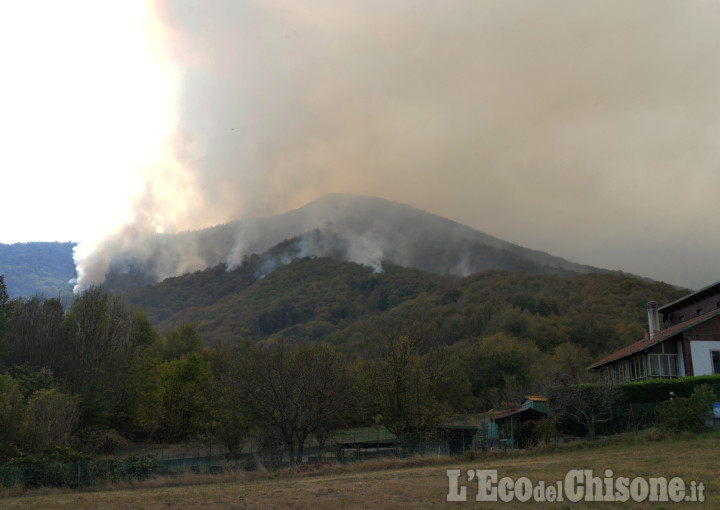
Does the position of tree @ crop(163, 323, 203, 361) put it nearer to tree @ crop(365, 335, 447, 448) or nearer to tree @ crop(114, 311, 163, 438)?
tree @ crop(114, 311, 163, 438)

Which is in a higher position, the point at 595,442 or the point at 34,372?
the point at 34,372

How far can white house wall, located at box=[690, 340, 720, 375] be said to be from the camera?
37.7 m

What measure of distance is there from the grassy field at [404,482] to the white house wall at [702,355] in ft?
33.5

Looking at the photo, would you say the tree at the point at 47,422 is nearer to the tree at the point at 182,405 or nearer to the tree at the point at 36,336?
the tree at the point at 36,336

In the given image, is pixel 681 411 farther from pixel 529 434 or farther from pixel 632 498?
pixel 632 498

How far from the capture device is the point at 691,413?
1155 inches

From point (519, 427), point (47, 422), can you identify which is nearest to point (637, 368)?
point (519, 427)

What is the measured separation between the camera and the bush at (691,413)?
29.3 m

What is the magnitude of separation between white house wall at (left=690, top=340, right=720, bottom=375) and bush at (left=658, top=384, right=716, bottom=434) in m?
8.61

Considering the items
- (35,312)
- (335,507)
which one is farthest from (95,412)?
(335,507)

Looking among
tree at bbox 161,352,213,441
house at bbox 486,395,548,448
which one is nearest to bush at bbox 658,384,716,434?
house at bbox 486,395,548,448

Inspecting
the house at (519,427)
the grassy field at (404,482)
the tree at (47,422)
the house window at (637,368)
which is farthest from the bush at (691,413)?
the tree at (47,422)

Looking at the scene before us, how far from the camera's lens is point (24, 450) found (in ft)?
115

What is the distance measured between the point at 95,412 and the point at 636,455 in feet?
150
